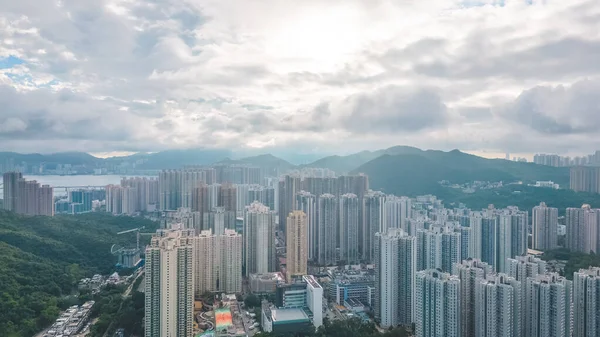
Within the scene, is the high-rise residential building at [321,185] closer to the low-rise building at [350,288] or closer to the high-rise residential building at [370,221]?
the high-rise residential building at [370,221]

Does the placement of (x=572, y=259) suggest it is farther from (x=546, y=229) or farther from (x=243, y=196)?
(x=243, y=196)

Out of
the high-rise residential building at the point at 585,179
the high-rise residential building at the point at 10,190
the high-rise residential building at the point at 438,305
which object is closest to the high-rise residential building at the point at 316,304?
the high-rise residential building at the point at 438,305

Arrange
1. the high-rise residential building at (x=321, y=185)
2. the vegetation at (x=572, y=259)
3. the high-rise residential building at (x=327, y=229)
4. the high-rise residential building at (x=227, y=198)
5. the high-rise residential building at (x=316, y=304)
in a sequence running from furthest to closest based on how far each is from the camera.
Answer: the high-rise residential building at (x=321, y=185) < the high-rise residential building at (x=227, y=198) < the high-rise residential building at (x=327, y=229) < the vegetation at (x=572, y=259) < the high-rise residential building at (x=316, y=304)

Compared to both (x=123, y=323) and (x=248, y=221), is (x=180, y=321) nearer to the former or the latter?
(x=123, y=323)

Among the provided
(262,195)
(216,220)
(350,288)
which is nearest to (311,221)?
(216,220)

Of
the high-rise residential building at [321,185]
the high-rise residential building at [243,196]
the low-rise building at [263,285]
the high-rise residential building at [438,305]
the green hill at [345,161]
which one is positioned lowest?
the low-rise building at [263,285]

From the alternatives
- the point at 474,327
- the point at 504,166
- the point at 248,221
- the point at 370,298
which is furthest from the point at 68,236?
the point at 504,166
